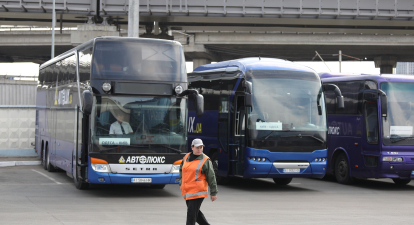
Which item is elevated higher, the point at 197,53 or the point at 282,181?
the point at 197,53

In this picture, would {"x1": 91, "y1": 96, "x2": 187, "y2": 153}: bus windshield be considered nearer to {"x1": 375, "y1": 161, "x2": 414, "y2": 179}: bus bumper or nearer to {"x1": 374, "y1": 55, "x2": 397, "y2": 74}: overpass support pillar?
{"x1": 375, "y1": 161, "x2": 414, "y2": 179}: bus bumper

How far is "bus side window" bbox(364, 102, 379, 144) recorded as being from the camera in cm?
1662

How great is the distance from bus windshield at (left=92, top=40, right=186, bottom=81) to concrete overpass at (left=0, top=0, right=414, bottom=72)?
2588cm

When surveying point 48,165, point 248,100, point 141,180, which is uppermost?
point 248,100

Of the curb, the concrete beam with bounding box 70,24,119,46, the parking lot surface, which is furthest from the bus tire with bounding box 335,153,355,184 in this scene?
the concrete beam with bounding box 70,24,119,46

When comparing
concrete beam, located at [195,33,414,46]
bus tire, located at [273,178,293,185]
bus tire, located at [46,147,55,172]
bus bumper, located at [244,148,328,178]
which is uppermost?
concrete beam, located at [195,33,414,46]

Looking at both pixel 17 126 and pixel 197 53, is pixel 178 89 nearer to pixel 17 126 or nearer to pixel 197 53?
pixel 17 126

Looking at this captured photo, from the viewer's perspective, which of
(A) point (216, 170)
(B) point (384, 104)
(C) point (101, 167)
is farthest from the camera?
(A) point (216, 170)

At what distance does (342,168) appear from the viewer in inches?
722

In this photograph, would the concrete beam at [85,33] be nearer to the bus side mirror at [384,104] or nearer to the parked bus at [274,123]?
the parked bus at [274,123]

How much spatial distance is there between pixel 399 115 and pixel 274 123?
3.68 meters

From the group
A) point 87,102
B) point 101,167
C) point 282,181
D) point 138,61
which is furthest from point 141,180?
point 282,181

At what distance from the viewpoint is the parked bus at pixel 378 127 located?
16.4m

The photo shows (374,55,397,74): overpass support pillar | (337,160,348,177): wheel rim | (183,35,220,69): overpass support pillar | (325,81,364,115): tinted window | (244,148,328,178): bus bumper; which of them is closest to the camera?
(244,148,328,178): bus bumper
